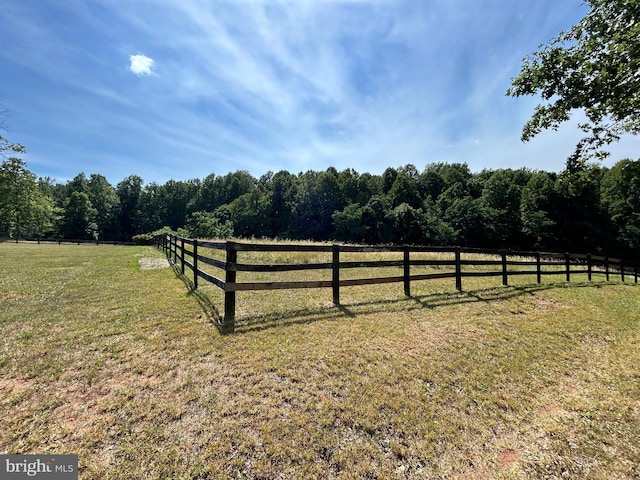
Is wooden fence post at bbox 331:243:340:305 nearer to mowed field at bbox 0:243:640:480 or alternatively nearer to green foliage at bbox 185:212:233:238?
mowed field at bbox 0:243:640:480

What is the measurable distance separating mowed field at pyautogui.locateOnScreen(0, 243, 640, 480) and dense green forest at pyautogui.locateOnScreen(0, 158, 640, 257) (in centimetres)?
3061

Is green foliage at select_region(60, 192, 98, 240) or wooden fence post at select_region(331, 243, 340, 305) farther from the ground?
green foliage at select_region(60, 192, 98, 240)

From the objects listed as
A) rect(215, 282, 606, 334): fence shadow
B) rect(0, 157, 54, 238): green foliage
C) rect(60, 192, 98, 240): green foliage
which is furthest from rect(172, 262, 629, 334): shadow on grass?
rect(60, 192, 98, 240): green foliage

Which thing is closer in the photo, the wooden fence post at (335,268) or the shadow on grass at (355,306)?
the shadow on grass at (355,306)

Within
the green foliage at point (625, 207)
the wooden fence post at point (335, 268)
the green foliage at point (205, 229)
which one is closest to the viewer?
the wooden fence post at point (335, 268)

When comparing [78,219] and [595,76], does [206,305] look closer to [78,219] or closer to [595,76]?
[595,76]

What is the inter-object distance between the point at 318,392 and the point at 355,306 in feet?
10.1

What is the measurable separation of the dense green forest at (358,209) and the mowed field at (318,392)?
30.6m

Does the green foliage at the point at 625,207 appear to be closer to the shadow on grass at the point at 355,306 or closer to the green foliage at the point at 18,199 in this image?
the shadow on grass at the point at 355,306

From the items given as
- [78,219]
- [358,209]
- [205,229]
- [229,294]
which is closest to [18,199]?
[78,219]

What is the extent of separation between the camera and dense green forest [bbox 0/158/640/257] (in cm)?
3672

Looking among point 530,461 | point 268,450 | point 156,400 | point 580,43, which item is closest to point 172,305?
point 156,400

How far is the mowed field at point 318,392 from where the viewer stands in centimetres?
215

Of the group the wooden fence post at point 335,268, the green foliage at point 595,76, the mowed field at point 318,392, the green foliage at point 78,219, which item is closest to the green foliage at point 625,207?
the green foliage at point 595,76
